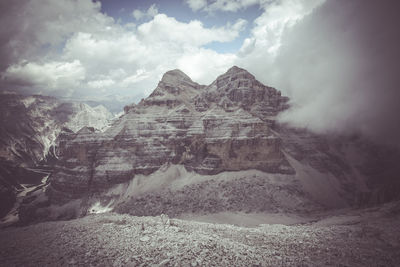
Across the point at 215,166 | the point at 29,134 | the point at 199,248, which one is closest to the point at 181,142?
the point at 215,166

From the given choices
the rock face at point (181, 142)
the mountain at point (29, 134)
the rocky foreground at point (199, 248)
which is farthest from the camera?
the mountain at point (29, 134)

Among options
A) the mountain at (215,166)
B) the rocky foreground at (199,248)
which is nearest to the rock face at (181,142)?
the mountain at (215,166)

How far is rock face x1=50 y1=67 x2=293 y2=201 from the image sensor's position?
1932 inches

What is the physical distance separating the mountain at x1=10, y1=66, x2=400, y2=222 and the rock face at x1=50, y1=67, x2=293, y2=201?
26 cm

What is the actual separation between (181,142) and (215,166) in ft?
42.5

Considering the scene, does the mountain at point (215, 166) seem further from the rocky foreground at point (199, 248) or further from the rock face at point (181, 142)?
the rocky foreground at point (199, 248)

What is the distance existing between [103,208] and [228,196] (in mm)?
28681

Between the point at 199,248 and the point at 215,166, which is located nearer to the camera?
the point at 199,248

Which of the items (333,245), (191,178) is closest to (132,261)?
(333,245)

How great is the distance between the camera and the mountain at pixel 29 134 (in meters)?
73.2

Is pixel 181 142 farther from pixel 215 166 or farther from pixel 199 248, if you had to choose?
pixel 199 248

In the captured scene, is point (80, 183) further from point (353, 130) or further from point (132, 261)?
point (353, 130)

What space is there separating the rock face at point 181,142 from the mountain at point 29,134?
2610 centimetres

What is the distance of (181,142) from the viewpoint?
56.3 metres
